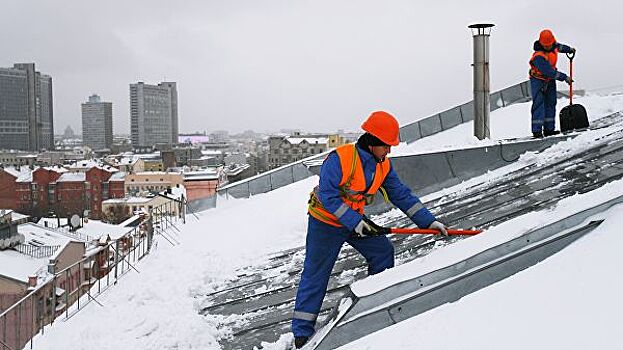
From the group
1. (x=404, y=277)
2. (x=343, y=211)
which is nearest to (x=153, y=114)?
(x=343, y=211)

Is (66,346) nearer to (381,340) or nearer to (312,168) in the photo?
(381,340)

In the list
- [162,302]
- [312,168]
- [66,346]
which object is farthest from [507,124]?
[66,346]

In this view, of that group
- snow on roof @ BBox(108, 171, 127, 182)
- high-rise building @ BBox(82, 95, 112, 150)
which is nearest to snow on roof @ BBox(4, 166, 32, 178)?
snow on roof @ BBox(108, 171, 127, 182)

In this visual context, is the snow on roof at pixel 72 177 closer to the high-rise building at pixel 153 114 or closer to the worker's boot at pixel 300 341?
the high-rise building at pixel 153 114

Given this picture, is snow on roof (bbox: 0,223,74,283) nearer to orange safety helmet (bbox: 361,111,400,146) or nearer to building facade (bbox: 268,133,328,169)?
building facade (bbox: 268,133,328,169)

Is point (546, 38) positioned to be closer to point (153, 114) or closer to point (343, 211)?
point (343, 211)

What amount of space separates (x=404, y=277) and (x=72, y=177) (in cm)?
5632

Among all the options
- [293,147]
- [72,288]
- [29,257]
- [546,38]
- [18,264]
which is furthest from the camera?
[293,147]

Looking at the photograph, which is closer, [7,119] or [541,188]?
[541,188]

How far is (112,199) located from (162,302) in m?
50.8

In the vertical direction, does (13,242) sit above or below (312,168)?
below

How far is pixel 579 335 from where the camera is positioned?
7.93 ft

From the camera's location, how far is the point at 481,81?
10.6 m

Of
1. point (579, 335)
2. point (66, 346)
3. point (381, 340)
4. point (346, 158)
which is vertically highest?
point (346, 158)
